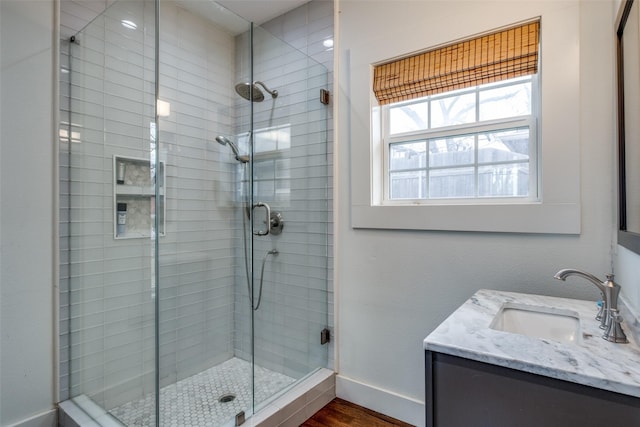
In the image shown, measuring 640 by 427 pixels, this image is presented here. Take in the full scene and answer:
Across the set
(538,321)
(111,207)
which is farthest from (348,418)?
(111,207)

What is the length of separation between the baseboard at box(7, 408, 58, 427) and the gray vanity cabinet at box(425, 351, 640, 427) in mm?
1893

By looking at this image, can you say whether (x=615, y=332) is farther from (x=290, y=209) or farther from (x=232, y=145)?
(x=232, y=145)

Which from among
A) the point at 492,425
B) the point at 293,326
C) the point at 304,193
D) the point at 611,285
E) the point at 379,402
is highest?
the point at 304,193

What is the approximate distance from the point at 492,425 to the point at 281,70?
2163 millimetres

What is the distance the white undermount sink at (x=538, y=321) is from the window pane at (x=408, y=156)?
0.96 metres

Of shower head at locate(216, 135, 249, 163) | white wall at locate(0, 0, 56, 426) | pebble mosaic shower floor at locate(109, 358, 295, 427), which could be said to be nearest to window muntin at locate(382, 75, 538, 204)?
Answer: shower head at locate(216, 135, 249, 163)

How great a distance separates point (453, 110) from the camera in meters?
1.91

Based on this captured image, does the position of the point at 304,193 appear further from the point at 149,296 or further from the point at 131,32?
the point at 131,32

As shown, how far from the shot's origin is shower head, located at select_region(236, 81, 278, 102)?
7.09 ft

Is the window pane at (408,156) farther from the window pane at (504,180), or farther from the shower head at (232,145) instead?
the shower head at (232,145)

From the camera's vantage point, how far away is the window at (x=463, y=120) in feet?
5.49

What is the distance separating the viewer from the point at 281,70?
224 centimetres

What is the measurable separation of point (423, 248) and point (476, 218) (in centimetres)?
33

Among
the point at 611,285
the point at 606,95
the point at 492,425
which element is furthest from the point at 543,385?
the point at 606,95
